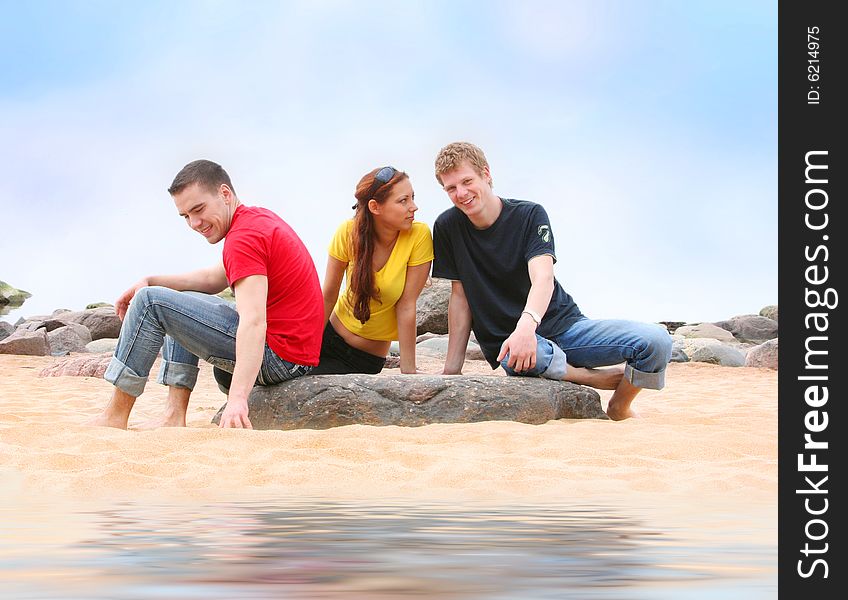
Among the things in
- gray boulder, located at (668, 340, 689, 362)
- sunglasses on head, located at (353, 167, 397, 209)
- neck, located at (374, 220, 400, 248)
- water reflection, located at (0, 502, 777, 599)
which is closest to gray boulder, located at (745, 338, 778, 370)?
gray boulder, located at (668, 340, 689, 362)

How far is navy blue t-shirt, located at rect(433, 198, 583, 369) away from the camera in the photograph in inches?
216

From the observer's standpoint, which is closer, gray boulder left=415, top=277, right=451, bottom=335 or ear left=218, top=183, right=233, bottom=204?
ear left=218, top=183, right=233, bottom=204

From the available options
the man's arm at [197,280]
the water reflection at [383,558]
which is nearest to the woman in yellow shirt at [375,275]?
the man's arm at [197,280]

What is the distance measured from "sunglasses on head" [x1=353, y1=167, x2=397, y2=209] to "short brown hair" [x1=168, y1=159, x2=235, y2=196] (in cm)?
92

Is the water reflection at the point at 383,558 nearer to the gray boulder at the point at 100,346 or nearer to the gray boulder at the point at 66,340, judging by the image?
the gray boulder at the point at 100,346

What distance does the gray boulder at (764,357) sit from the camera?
46.6ft

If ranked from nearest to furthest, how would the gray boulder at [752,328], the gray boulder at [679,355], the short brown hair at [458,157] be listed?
the short brown hair at [458,157] → the gray boulder at [679,355] → the gray boulder at [752,328]

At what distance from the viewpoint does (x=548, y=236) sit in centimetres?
543

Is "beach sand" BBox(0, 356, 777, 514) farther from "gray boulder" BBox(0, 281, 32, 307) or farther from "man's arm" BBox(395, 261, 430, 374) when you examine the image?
"gray boulder" BBox(0, 281, 32, 307)

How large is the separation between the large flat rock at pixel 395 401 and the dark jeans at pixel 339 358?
0.53 metres

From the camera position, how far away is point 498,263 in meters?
5.54

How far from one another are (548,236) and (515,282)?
0.34 metres

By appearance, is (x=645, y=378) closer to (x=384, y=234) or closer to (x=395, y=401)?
(x=395, y=401)

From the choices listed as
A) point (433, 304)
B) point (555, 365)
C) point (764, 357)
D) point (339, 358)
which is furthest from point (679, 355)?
point (339, 358)
